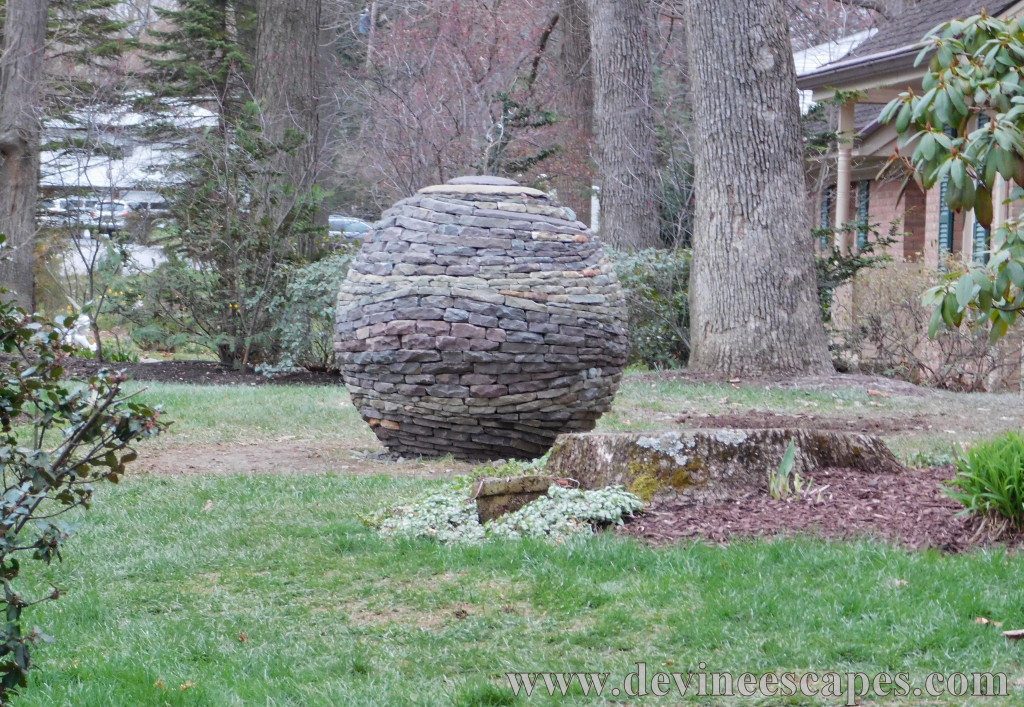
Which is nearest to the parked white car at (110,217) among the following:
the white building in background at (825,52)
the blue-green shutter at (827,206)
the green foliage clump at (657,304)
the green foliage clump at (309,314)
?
the green foliage clump at (309,314)

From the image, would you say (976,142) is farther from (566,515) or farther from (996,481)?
(566,515)

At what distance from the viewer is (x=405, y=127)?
64.5 feet

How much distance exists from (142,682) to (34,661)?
0.54m

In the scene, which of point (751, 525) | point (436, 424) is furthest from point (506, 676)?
point (436, 424)

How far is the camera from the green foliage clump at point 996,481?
15.9 ft

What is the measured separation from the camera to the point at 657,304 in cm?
1552

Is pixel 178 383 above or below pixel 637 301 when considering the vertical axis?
below

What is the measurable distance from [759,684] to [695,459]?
231 centimetres

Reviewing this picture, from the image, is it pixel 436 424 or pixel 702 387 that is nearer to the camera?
pixel 436 424

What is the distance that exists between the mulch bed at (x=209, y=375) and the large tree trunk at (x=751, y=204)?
17.1 ft

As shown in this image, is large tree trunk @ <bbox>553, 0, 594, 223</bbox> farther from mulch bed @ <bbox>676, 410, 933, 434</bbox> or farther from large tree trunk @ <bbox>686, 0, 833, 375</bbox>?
mulch bed @ <bbox>676, 410, 933, 434</bbox>

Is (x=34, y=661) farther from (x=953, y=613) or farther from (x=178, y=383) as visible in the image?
(x=178, y=383)

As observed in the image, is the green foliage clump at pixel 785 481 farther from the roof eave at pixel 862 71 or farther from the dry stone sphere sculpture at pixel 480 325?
the roof eave at pixel 862 71

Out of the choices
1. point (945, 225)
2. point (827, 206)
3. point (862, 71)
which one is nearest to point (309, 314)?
point (862, 71)
